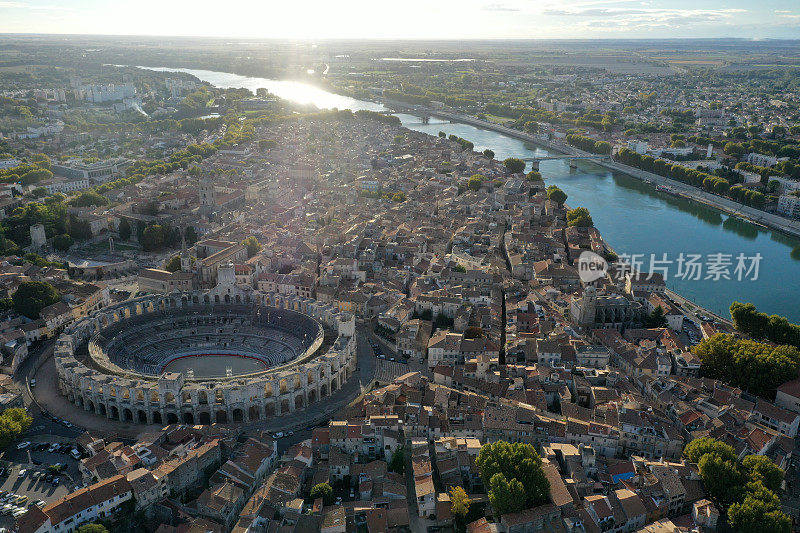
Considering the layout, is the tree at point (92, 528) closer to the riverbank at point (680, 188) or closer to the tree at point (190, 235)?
the tree at point (190, 235)

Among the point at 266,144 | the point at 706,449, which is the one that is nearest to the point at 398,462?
the point at 706,449

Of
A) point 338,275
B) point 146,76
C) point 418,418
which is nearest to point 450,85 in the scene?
point 146,76

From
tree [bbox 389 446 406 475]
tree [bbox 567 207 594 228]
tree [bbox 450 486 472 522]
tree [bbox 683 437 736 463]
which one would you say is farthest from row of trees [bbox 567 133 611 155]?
tree [bbox 450 486 472 522]

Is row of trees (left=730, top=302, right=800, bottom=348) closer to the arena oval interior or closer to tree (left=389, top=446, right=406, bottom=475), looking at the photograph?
the arena oval interior

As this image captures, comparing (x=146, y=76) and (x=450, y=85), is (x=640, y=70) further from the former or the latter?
(x=146, y=76)

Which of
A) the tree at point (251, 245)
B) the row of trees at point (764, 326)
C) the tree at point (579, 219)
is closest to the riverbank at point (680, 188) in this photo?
the tree at point (579, 219)

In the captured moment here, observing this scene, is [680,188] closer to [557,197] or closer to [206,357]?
[557,197]
